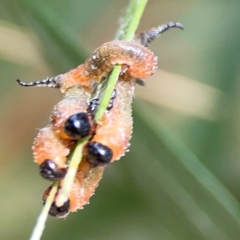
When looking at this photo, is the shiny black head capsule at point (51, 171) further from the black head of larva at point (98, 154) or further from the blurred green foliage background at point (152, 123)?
the blurred green foliage background at point (152, 123)

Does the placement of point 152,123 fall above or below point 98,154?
above

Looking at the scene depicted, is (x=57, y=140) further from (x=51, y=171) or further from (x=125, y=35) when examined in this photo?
(x=125, y=35)

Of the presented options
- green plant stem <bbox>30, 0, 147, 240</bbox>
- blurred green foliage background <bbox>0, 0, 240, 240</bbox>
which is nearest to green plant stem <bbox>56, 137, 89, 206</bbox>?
green plant stem <bbox>30, 0, 147, 240</bbox>

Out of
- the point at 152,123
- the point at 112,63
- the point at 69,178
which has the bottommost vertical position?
the point at 69,178

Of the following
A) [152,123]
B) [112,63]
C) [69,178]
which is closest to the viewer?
[69,178]

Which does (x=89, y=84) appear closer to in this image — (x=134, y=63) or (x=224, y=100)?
(x=134, y=63)

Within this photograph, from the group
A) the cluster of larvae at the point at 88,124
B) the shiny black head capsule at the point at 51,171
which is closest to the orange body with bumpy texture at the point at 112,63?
the cluster of larvae at the point at 88,124

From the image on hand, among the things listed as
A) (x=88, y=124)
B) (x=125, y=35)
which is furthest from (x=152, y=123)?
(x=88, y=124)

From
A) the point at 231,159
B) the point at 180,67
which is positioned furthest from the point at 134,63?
the point at 180,67
